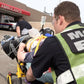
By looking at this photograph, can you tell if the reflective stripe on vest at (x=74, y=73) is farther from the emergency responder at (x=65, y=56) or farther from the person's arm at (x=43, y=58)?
the person's arm at (x=43, y=58)

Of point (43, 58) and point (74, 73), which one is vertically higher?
point (43, 58)

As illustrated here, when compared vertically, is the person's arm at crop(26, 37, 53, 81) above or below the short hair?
below

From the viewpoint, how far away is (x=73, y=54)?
1.25 metres

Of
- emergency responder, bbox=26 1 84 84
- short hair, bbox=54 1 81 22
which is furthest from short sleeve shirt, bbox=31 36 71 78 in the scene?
short hair, bbox=54 1 81 22

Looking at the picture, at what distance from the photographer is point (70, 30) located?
1.37m

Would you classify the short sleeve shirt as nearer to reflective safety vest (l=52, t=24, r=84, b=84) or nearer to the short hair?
reflective safety vest (l=52, t=24, r=84, b=84)

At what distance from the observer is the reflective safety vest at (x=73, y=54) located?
1.26 m

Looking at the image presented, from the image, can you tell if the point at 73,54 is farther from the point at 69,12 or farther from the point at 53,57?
the point at 69,12

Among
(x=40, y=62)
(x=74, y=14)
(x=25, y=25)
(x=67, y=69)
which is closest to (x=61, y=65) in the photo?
(x=67, y=69)

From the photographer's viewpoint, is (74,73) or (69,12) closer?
(74,73)

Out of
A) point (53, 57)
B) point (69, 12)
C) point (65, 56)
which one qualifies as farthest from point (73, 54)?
point (69, 12)

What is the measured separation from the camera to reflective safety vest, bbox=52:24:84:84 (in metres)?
1.26

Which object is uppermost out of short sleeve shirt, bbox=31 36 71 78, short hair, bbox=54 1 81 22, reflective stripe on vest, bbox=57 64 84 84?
short hair, bbox=54 1 81 22

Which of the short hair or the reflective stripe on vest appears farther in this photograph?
the short hair
